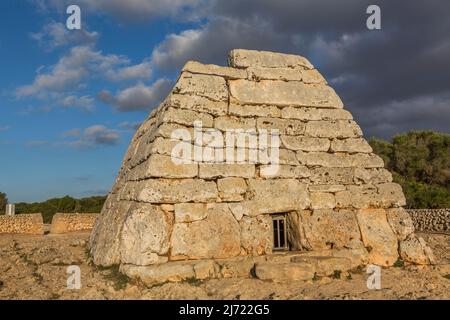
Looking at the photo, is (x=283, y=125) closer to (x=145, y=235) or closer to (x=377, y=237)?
(x=377, y=237)

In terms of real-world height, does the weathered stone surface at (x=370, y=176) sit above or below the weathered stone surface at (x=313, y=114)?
below

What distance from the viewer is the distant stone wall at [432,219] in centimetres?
1633

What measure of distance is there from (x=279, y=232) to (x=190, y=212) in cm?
161

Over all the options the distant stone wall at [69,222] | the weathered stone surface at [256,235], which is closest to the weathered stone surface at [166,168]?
the weathered stone surface at [256,235]

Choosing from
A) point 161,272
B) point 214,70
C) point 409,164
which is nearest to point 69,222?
point 214,70

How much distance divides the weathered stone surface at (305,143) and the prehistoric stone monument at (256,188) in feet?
0.06

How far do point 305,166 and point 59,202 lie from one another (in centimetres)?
3102

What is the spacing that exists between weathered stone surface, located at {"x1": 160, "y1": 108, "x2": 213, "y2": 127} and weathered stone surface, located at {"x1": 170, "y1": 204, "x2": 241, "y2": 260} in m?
1.34

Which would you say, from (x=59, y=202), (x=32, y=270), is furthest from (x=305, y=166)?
(x=59, y=202)

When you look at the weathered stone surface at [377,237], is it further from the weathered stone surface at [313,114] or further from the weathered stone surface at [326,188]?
the weathered stone surface at [313,114]

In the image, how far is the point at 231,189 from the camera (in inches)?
231

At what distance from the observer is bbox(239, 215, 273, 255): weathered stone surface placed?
579cm

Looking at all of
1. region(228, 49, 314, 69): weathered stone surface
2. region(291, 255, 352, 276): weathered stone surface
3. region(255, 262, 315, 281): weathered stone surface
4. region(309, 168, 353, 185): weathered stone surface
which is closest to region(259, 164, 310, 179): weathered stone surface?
region(309, 168, 353, 185): weathered stone surface

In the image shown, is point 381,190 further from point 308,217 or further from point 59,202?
point 59,202
